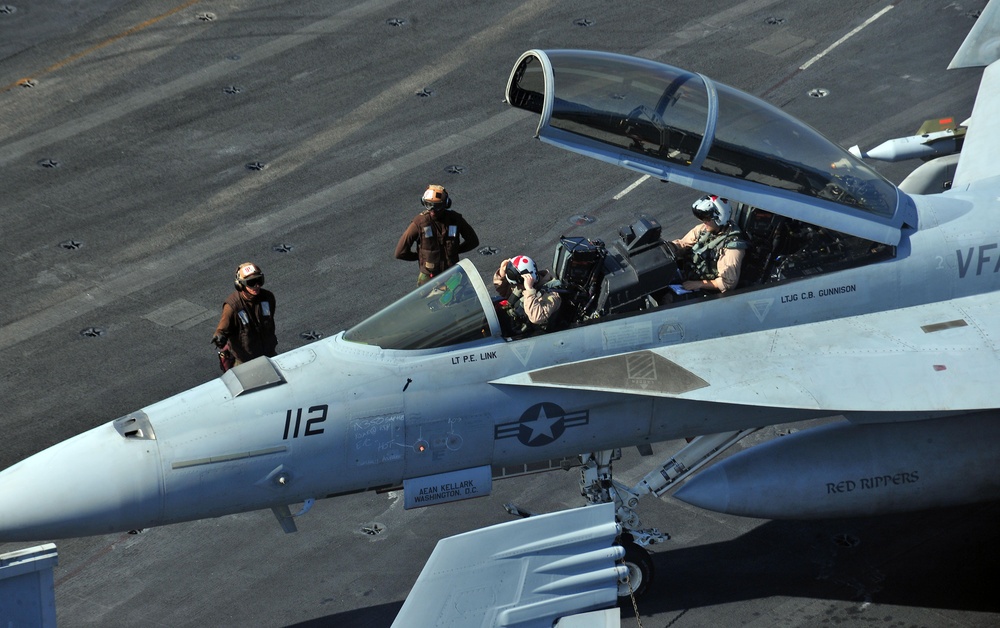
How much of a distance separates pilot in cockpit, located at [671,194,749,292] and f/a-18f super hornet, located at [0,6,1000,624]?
8.4 inches

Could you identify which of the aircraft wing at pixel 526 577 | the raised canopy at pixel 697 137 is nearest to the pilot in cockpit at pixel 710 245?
the raised canopy at pixel 697 137

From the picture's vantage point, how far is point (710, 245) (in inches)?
468

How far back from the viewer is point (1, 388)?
15.5 meters

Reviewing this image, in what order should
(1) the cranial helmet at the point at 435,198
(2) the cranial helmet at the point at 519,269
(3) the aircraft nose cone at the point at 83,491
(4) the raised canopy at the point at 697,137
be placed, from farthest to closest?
(1) the cranial helmet at the point at 435,198 → (2) the cranial helmet at the point at 519,269 → (4) the raised canopy at the point at 697,137 → (3) the aircraft nose cone at the point at 83,491

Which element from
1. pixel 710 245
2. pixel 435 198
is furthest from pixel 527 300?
pixel 435 198

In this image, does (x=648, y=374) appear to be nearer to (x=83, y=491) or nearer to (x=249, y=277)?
(x=249, y=277)

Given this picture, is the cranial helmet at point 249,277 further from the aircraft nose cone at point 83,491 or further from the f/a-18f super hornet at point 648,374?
the aircraft nose cone at point 83,491

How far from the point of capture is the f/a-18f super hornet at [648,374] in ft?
35.2

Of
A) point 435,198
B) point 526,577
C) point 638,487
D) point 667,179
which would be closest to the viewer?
point 526,577

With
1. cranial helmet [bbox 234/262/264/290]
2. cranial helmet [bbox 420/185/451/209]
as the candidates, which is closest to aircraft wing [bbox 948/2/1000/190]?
cranial helmet [bbox 420/185/451/209]

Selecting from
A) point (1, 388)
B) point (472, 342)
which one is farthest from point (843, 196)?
point (1, 388)

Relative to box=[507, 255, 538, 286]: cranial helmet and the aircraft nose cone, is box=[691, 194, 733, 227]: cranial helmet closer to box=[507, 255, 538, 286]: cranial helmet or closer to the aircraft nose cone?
box=[507, 255, 538, 286]: cranial helmet

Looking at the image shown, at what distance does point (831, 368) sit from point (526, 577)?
10.3 feet

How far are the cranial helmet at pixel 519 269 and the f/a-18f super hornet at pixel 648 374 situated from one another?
0.96ft
